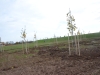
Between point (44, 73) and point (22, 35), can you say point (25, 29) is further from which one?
point (44, 73)

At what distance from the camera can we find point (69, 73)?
33.7 ft

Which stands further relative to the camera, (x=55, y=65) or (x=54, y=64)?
(x=54, y=64)

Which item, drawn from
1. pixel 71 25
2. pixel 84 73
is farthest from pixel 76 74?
A: pixel 71 25

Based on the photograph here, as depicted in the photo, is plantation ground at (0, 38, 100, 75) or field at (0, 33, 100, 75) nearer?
plantation ground at (0, 38, 100, 75)

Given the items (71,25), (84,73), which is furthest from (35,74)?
(71,25)

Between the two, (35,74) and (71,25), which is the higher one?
(71,25)

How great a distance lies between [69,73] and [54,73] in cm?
103

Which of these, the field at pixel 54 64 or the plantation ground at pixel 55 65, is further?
the field at pixel 54 64

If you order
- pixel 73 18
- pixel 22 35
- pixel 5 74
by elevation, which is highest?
pixel 73 18

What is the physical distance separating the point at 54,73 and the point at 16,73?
9.98ft

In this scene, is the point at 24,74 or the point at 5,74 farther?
the point at 5,74

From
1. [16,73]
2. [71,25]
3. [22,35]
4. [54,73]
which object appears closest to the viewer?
[54,73]

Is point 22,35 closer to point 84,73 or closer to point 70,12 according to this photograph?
point 70,12

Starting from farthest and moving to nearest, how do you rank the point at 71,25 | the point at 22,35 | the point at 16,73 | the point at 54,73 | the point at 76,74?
1. the point at 22,35
2. the point at 71,25
3. the point at 16,73
4. the point at 54,73
5. the point at 76,74
